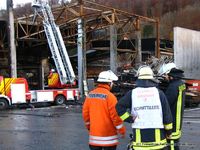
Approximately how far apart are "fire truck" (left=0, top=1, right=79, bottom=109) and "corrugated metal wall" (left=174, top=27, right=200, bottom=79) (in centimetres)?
672

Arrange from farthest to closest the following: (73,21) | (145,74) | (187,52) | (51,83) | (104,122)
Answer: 1. (73,21)
2. (51,83)
3. (187,52)
4. (104,122)
5. (145,74)

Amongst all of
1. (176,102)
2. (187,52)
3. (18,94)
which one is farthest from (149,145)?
(187,52)

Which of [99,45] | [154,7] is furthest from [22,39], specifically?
[154,7]

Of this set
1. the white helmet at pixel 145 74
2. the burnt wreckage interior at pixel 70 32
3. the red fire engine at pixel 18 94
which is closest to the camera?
the white helmet at pixel 145 74

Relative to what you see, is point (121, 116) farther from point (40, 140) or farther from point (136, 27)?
point (136, 27)

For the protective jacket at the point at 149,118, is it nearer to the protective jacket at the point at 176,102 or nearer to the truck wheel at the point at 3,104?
the protective jacket at the point at 176,102

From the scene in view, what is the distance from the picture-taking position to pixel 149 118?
5.40 meters

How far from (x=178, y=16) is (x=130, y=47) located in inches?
2333

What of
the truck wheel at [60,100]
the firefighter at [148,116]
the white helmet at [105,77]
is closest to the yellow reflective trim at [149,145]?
the firefighter at [148,116]

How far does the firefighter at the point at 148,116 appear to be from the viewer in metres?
5.38

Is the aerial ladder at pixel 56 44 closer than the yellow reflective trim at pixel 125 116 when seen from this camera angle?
No

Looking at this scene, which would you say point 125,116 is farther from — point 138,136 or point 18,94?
point 18,94

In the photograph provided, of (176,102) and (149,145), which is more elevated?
(176,102)

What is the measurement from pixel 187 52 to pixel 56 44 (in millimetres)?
9272
